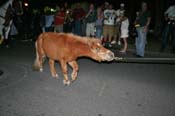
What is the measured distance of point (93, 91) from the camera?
7.86m

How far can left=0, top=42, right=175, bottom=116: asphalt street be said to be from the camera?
6598 millimetres

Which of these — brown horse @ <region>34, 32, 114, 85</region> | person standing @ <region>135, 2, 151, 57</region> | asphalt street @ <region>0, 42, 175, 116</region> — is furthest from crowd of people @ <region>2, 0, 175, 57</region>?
brown horse @ <region>34, 32, 114, 85</region>

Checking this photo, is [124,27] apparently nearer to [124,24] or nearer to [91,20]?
[124,24]

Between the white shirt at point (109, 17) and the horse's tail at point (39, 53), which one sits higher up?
the white shirt at point (109, 17)

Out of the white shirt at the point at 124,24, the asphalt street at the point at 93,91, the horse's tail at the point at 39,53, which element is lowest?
the asphalt street at the point at 93,91

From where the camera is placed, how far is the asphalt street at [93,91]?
6.60m

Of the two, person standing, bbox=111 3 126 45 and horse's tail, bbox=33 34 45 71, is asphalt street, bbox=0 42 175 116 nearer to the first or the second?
horse's tail, bbox=33 34 45 71

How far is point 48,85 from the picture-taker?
27.2 ft

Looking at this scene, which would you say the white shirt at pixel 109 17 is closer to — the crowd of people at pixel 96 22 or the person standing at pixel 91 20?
the crowd of people at pixel 96 22

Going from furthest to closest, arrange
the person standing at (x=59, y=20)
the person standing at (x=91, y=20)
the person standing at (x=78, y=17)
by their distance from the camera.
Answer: the person standing at (x=78, y=17) → the person standing at (x=59, y=20) → the person standing at (x=91, y=20)

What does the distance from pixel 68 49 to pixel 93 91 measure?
121cm

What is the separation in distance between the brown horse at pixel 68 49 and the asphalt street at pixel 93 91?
2.18 ft

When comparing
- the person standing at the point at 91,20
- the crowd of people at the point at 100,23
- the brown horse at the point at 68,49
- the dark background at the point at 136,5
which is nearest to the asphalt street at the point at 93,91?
the brown horse at the point at 68,49

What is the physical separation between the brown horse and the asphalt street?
665mm
